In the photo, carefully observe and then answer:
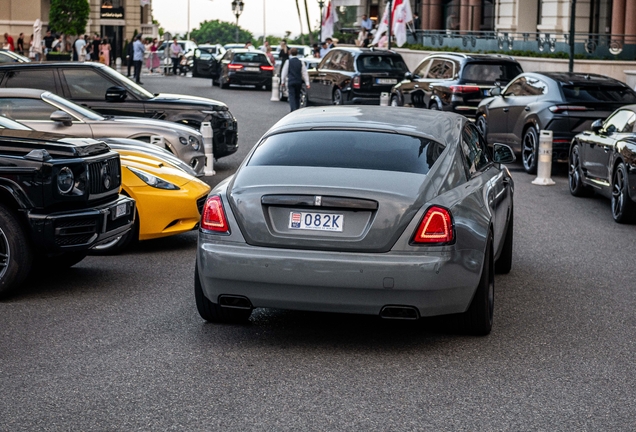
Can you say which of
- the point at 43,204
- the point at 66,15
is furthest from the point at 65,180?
the point at 66,15

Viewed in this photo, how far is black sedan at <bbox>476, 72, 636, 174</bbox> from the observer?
17.4 metres

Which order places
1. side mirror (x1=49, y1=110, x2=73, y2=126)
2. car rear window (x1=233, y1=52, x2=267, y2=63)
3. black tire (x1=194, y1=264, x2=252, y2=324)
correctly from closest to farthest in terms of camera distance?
black tire (x1=194, y1=264, x2=252, y2=324), side mirror (x1=49, y1=110, x2=73, y2=126), car rear window (x1=233, y1=52, x2=267, y2=63)

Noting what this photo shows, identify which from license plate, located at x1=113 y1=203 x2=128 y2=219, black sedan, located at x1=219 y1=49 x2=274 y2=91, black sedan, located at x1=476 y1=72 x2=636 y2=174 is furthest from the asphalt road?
black sedan, located at x1=219 y1=49 x2=274 y2=91

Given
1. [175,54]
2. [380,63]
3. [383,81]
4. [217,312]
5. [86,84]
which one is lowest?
[217,312]

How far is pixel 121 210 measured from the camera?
888 centimetres

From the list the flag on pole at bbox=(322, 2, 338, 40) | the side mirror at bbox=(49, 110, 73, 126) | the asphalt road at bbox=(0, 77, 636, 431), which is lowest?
the asphalt road at bbox=(0, 77, 636, 431)

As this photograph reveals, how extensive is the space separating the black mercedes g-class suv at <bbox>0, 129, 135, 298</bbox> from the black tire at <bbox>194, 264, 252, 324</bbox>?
1525 mm

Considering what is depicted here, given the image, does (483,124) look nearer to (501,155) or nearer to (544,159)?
(544,159)

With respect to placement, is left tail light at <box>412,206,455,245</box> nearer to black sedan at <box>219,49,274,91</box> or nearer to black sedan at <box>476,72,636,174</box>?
black sedan at <box>476,72,636,174</box>

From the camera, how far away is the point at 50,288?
863cm

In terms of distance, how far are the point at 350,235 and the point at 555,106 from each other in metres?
11.7

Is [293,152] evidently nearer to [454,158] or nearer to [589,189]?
[454,158]

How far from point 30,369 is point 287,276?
158cm

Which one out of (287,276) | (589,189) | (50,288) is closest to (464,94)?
(589,189)
